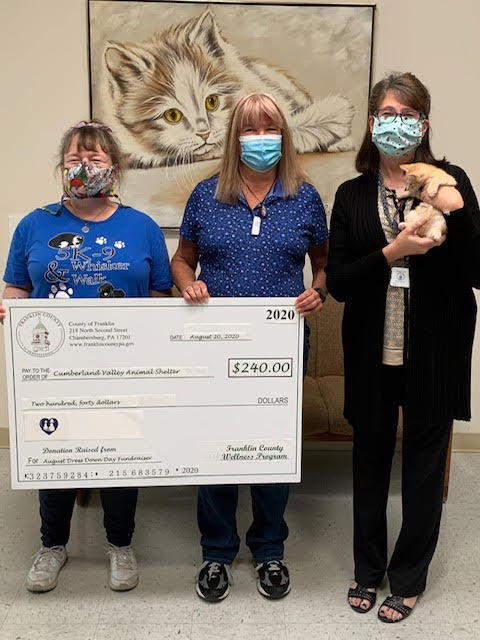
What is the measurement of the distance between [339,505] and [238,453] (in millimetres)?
1068

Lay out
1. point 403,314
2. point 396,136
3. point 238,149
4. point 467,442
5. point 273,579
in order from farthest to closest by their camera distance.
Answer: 1. point 467,442
2. point 273,579
3. point 238,149
4. point 403,314
5. point 396,136

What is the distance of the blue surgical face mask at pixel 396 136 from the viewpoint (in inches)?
64.5

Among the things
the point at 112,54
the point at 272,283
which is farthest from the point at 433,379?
the point at 112,54

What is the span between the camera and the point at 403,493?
6.41 ft

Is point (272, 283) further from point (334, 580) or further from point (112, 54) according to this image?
point (112, 54)

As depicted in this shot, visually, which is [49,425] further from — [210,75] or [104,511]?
[210,75]

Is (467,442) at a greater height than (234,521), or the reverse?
(234,521)

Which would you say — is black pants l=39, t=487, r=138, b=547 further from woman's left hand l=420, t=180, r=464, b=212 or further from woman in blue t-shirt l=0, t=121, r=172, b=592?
woman's left hand l=420, t=180, r=464, b=212

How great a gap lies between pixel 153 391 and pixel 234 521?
0.60 m

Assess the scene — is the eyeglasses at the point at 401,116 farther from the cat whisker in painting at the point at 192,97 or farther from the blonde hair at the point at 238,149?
the cat whisker in painting at the point at 192,97

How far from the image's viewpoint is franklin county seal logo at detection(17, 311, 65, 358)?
1.79 meters

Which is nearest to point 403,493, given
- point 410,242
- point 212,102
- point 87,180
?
point 410,242

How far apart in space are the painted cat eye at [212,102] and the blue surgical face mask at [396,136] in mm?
1398

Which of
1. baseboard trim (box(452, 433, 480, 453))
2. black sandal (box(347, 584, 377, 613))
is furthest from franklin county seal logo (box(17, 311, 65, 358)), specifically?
baseboard trim (box(452, 433, 480, 453))
